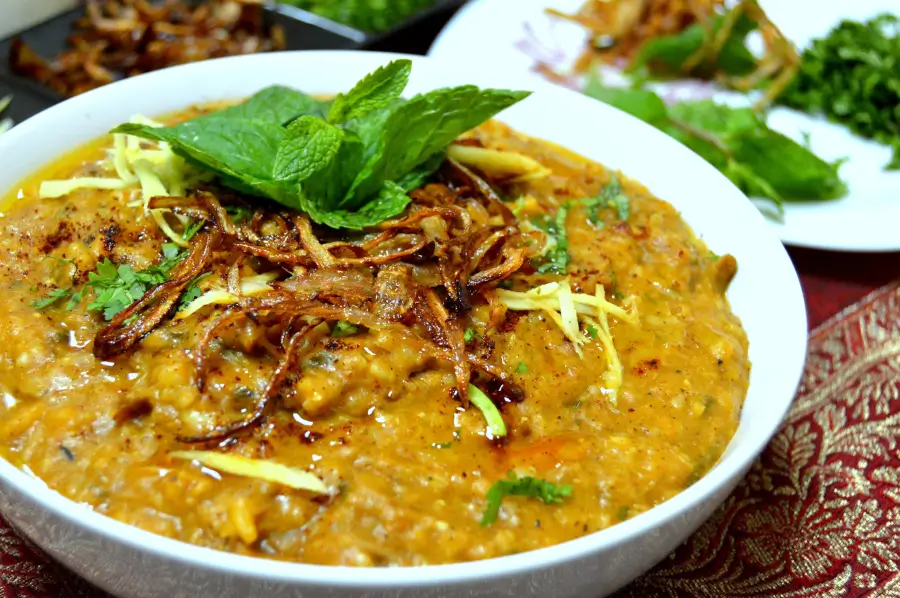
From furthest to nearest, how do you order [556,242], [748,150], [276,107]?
[748,150], [276,107], [556,242]

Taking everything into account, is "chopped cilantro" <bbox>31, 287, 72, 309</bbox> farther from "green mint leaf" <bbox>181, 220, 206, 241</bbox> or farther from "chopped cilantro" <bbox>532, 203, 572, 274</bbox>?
"chopped cilantro" <bbox>532, 203, 572, 274</bbox>

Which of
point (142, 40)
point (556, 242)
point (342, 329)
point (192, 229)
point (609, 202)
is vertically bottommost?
point (142, 40)

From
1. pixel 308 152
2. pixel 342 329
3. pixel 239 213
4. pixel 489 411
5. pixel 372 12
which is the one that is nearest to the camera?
pixel 489 411

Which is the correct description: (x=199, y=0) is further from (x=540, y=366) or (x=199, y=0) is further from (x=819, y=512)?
(x=819, y=512)

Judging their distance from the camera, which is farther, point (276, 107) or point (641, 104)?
point (641, 104)

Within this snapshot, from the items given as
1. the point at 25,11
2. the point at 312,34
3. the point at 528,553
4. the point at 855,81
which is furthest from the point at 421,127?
the point at 25,11

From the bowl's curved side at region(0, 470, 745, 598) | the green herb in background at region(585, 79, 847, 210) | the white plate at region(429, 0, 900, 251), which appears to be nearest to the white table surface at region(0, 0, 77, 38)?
the white plate at region(429, 0, 900, 251)

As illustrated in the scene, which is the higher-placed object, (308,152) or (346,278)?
(308,152)

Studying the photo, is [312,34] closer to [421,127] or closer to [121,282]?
[421,127]
